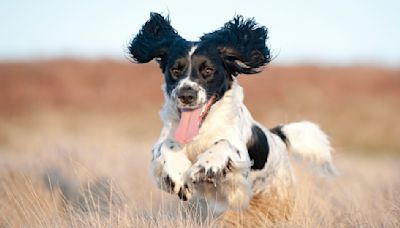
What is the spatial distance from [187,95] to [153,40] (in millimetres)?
1314

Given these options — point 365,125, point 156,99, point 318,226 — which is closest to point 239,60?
point 318,226

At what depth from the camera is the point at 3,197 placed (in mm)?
7371

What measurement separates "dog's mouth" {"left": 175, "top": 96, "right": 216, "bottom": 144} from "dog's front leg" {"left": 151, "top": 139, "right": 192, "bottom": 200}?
5.1 inches

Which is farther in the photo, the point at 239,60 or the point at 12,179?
the point at 12,179

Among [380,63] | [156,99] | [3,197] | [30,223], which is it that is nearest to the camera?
[30,223]

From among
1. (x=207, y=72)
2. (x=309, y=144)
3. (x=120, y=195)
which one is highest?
(x=207, y=72)

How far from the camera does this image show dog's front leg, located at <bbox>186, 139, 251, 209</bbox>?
547 centimetres

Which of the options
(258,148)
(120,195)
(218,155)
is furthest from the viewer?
(120,195)

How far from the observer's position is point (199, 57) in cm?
593

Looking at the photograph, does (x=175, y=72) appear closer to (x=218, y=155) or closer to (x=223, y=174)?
(x=218, y=155)

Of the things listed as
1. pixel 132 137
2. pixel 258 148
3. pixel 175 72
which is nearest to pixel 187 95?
pixel 175 72

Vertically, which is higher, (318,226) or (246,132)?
(246,132)

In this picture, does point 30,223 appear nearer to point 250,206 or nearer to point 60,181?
point 250,206

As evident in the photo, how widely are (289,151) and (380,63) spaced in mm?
17837
